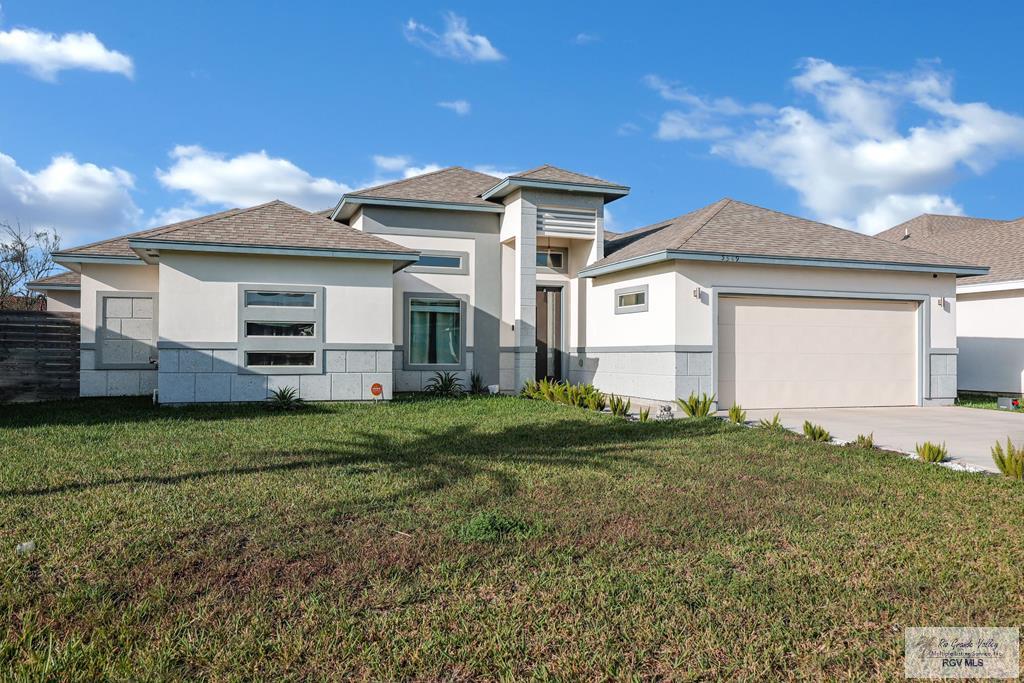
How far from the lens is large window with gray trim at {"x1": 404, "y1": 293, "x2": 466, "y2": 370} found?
54.9ft

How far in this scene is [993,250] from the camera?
19.5 meters

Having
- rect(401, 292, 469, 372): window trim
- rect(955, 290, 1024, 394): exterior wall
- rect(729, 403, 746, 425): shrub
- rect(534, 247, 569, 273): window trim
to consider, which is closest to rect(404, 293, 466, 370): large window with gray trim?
rect(401, 292, 469, 372): window trim

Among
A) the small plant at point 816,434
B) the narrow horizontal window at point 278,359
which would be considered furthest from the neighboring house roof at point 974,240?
the narrow horizontal window at point 278,359

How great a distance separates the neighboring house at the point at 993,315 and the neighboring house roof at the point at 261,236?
42.3 feet

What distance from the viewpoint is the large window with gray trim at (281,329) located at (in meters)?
13.5

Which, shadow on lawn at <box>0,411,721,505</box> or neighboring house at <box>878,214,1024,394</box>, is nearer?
shadow on lawn at <box>0,411,721,505</box>

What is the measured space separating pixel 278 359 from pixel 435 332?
4274 mm

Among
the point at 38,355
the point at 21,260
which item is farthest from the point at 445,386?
the point at 21,260

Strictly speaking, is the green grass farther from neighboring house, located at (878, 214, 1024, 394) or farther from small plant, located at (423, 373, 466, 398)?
neighboring house, located at (878, 214, 1024, 394)

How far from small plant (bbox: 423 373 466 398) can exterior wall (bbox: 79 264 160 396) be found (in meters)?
6.27

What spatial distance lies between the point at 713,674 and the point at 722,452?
5.80 m

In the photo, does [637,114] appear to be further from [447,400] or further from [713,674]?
[713,674]

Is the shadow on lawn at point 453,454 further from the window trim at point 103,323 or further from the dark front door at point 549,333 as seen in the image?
the window trim at point 103,323

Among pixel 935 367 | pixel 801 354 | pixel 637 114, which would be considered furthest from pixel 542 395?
pixel 935 367
